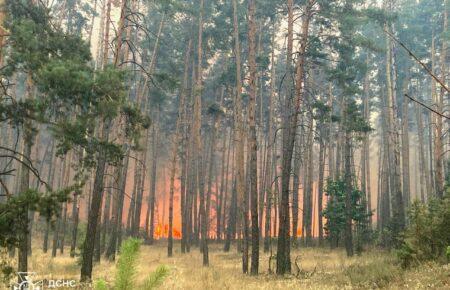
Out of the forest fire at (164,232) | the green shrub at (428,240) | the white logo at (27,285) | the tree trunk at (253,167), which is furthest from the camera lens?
the forest fire at (164,232)

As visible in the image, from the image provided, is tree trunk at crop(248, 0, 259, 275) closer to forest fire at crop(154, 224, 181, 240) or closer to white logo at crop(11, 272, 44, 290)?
white logo at crop(11, 272, 44, 290)

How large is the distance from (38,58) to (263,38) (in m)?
21.6

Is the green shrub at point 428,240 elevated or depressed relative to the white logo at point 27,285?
elevated

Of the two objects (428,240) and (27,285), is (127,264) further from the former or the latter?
(428,240)

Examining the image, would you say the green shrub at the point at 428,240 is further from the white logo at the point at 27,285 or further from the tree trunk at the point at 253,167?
the white logo at the point at 27,285

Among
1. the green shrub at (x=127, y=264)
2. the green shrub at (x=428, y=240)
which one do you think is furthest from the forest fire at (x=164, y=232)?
the green shrub at (x=127, y=264)

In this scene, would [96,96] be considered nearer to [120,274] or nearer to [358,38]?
[120,274]

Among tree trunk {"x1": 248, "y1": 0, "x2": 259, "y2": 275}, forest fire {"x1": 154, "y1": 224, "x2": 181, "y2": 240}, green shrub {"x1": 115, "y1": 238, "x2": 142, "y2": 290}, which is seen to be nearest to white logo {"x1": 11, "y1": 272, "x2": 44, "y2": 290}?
green shrub {"x1": 115, "y1": 238, "x2": 142, "y2": 290}

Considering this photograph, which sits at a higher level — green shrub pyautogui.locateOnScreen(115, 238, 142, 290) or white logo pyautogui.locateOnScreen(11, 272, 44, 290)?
green shrub pyautogui.locateOnScreen(115, 238, 142, 290)

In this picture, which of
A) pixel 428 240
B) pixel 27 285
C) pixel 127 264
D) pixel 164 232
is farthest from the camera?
pixel 164 232

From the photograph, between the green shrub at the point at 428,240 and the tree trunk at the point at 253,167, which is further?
the tree trunk at the point at 253,167

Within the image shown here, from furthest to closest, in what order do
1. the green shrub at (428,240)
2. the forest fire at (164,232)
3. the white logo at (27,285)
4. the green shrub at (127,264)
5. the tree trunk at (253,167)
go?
Answer: the forest fire at (164,232)
the tree trunk at (253,167)
the green shrub at (428,240)
the white logo at (27,285)
the green shrub at (127,264)

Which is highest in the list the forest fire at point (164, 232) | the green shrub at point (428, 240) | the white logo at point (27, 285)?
the green shrub at point (428, 240)

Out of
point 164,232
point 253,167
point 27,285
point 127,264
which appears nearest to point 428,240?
point 253,167
